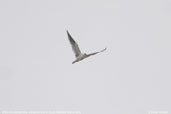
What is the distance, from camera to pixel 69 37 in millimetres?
50688

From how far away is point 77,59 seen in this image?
5181cm

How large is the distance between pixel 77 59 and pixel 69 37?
88.8 inches

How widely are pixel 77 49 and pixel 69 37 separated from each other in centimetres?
149

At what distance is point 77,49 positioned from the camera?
51594 millimetres

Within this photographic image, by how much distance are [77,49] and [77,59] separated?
0.88 meters
